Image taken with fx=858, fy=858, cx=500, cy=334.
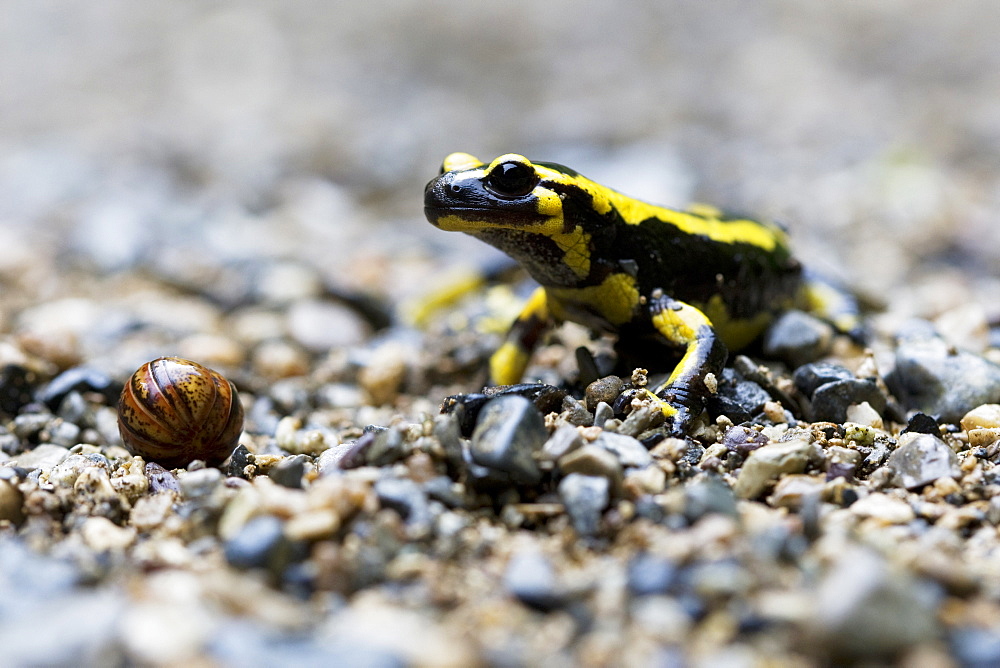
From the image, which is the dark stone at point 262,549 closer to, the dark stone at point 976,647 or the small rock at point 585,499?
the small rock at point 585,499

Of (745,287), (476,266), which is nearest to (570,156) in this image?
(476,266)

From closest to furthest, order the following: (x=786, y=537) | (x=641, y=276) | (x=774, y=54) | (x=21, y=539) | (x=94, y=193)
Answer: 1. (x=786, y=537)
2. (x=21, y=539)
3. (x=641, y=276)
4. (x=94, y=193)
5. (x=774, y=54)

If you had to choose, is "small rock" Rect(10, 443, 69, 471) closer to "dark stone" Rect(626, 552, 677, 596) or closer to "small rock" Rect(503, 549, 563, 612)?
"small rock" Rect(503, 549, 563, 612)

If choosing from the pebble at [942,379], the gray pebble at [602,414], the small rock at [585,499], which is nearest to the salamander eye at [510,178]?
the gray pebble at [602,414]

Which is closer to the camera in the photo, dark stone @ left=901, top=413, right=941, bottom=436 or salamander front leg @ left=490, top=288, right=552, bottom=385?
dark stone @ left=901, top=413, right=941, bottom=436

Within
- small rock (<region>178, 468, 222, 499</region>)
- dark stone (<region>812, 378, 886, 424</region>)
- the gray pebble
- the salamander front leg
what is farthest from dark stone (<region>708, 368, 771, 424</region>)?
small rock (<region>178, 468, 222, 499</region>)

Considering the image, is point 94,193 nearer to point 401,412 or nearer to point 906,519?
point 401,412
